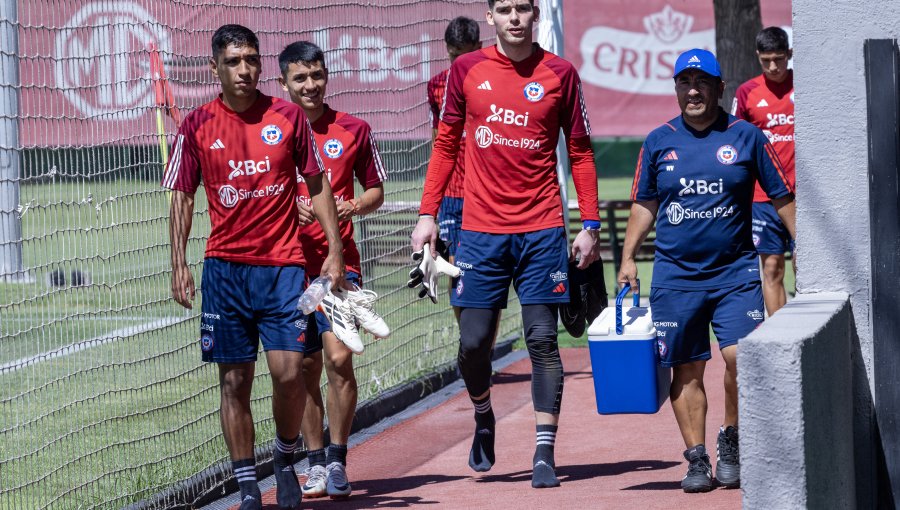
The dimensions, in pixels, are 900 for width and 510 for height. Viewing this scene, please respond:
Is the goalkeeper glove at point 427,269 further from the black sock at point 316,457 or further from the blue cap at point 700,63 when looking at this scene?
the blue cap at point 700,63

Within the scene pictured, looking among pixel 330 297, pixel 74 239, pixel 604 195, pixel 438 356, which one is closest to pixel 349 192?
pixel 330 297

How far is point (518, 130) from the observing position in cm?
709

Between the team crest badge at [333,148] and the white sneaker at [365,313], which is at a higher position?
the team crest badge at [333,148]

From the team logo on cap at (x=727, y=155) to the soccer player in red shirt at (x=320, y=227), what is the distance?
1.70 m

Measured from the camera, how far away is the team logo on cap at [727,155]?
22.4 ft

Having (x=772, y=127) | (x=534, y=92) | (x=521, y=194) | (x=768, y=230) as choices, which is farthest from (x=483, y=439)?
(x=772, y=127)

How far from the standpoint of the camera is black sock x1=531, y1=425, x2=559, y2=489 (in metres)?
7.06

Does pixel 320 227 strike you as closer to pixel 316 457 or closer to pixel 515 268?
pixel 515 268

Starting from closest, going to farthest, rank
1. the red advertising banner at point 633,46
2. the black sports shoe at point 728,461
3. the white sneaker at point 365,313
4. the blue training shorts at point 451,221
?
1. the white sneaker at point 365,313
2. the black sports shoe at point 728,461
3. the blue training shorts at point 451,221
4. the red advertising banner at point 633,46

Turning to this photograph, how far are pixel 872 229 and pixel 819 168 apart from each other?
321mm

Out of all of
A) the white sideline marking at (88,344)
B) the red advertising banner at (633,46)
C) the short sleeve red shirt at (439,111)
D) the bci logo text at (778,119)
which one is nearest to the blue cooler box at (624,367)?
the white sideline marking at (88,344)

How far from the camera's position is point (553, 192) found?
7.18 meters

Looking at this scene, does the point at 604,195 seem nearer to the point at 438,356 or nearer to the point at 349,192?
the point at 438,356

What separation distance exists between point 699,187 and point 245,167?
2027 millimetres
